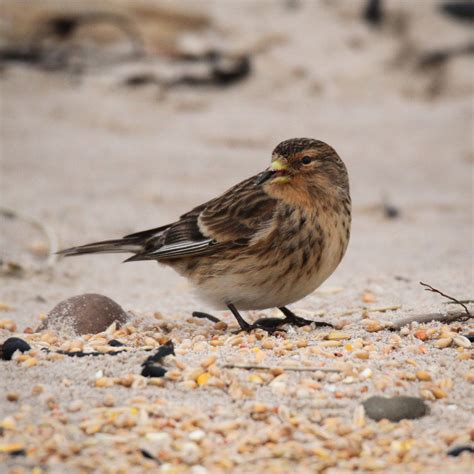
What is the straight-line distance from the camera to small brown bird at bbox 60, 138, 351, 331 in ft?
17.1

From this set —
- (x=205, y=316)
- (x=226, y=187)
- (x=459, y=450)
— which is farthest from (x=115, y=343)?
(x=226, y=187)

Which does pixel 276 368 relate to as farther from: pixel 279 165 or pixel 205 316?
pixel 205 316

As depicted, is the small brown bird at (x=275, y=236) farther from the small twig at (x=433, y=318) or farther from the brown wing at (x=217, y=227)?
the small twig at (x=433, y=318)

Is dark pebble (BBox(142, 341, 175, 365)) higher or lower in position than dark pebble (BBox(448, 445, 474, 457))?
lower

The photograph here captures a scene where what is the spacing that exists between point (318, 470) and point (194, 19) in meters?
11.8

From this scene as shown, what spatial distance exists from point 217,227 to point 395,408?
1975 mm

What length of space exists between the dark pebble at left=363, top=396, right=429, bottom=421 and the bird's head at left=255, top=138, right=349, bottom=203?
166 cm

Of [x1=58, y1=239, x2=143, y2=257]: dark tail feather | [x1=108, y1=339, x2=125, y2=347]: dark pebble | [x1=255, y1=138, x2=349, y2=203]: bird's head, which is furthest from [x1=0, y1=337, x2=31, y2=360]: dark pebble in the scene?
[x1=255, y1=138, x2=349, y2=203]: bird's head

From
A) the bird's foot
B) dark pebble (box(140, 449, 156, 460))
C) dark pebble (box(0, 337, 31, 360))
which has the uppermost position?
dark pebble (box(140, 449, 156, 460))

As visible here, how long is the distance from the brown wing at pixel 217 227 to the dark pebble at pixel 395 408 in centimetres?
157


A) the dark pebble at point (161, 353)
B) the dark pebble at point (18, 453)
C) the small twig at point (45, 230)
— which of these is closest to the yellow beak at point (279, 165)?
the dark pebble at point (161, 353)

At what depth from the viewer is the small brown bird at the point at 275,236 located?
522 centimetres

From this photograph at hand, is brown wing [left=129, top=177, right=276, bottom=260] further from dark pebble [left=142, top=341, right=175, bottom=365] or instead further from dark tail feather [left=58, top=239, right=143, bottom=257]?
dark pebble [left=142, top=341, right=175, bottom=365]

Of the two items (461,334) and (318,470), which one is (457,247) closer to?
(461,334)
